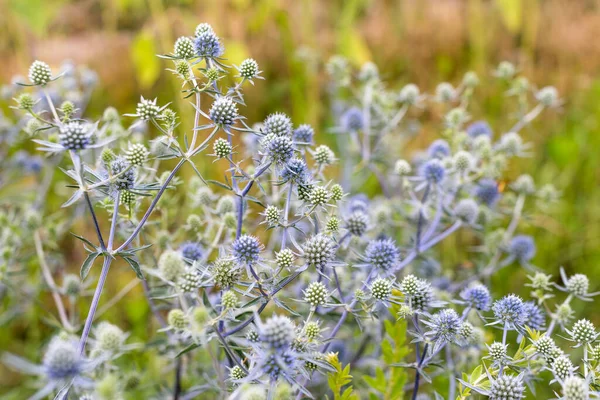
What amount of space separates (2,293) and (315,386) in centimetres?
162

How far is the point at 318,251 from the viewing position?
1511 millimetres

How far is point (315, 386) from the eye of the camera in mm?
2348

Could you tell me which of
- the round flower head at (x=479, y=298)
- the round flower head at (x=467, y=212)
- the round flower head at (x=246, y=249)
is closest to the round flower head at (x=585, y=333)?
the round flower head at (x=479, y=298)

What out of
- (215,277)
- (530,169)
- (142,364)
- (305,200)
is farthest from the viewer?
(530,169)

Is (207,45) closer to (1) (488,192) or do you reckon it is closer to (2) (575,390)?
(2) (575,390)

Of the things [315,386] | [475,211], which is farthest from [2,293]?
[475,211]

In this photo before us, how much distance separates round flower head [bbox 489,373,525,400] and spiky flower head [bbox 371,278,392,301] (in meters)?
0.35

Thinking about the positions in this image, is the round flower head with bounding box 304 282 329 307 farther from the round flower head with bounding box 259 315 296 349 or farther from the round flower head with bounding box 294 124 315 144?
the round flower head with bounding box 294 124 315 144

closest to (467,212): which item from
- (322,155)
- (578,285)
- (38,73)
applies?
(578,285)

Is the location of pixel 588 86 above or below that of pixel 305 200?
below

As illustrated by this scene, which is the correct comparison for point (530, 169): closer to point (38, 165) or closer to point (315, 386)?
point (315, 386)

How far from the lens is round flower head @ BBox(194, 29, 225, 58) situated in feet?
5.16

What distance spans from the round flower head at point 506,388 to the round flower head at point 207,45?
1174mm

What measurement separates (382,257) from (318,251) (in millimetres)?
→ 284
